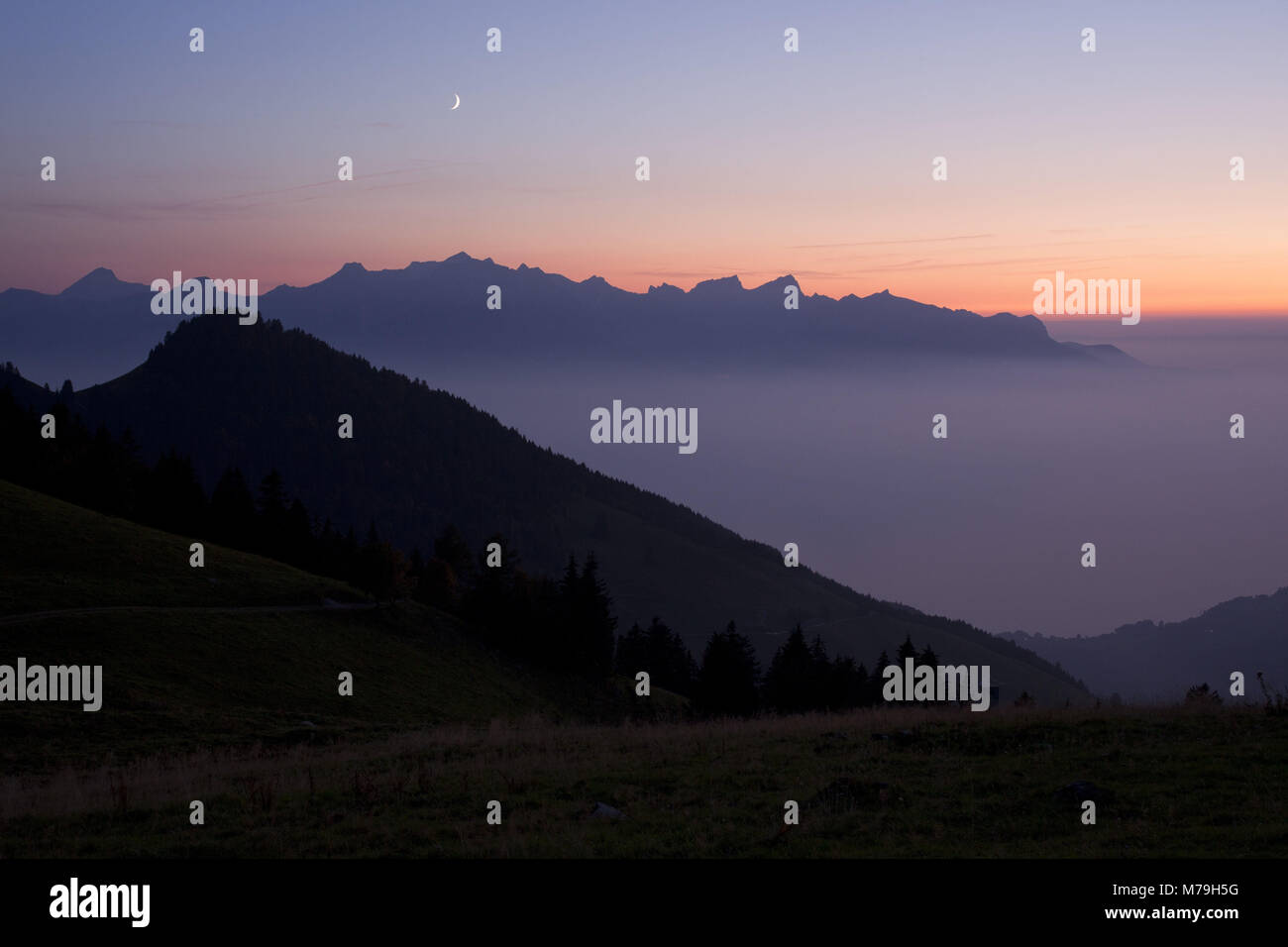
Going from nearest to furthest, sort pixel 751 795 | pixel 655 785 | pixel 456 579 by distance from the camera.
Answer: pixel 751 795 → pixel 655 785 → pixel 456 579

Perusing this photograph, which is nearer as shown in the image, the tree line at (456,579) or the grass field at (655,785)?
the grass field at (655,785)

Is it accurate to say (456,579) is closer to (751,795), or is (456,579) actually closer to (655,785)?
(655,785)

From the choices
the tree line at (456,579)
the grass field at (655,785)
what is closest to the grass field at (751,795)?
the grass field at (655,785)

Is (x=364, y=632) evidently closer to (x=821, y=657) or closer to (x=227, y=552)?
(x=227, y=552)

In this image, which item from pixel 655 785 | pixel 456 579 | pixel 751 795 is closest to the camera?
pixel 751 795

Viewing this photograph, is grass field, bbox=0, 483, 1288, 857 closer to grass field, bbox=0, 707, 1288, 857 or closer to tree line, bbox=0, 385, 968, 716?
grass field, bbox=0, 707, 1288, 857

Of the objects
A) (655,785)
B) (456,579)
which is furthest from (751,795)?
(456,579)

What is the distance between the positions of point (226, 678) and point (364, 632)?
1660 centimetres

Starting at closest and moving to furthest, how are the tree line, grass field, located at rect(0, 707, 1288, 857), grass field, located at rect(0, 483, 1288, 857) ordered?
grass field, located at rect(0, 707, 1288, 857) → grass field, located at rect(0, 483, 1288, 857) → the tree line

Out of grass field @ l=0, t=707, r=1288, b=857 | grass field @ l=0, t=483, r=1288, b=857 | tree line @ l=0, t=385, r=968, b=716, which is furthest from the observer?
tree line @ l=0, t=385, r=968, b=716

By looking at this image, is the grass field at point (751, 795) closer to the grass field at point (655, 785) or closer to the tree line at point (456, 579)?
the grass field at point (655, 785)

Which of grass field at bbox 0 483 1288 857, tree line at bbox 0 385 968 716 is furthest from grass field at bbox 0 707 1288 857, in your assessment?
tree line at bbox 0 385 968 716

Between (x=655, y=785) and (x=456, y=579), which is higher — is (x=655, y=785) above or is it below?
below
